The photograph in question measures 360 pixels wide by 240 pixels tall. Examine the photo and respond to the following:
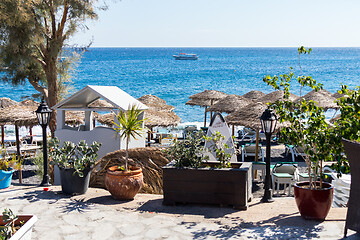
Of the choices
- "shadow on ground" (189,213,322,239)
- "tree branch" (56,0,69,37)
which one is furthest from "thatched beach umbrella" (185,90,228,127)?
"shadow on ground" (189,213,322,239)

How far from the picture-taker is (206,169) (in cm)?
711

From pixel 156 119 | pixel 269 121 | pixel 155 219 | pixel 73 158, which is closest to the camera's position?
pixel 155 219

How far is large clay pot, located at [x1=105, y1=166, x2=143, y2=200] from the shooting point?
753 centimetres

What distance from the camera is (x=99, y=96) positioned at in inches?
452

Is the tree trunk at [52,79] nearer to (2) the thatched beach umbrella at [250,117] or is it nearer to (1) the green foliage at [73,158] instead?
(2) the thatched beach umbrella at [250,117]

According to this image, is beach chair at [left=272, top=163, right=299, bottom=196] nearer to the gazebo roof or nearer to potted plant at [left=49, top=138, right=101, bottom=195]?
the gazebo roof

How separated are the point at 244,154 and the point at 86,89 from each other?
305 inches

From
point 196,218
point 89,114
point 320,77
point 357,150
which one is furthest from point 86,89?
point 320,77

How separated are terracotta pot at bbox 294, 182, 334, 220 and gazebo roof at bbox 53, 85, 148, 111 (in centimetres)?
490

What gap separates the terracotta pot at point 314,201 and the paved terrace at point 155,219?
13 cm

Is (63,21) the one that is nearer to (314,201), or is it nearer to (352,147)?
(314,201)

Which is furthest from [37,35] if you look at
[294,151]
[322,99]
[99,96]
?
[322,99]

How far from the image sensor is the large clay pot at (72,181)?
7855mm

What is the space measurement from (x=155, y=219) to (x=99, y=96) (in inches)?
225
